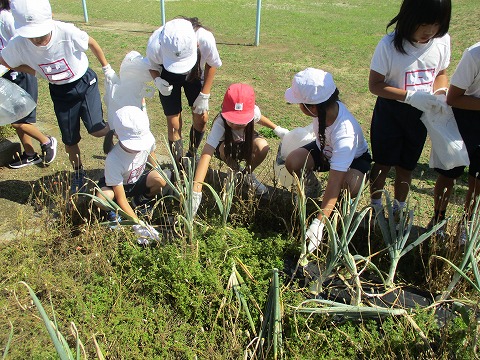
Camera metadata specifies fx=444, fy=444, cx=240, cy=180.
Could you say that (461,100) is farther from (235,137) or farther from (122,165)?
(122,165)

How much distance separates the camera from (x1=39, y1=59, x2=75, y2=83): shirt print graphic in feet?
9.27

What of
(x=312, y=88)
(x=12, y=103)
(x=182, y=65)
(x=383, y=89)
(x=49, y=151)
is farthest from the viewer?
(x=49, y=151)

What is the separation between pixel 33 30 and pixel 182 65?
888 mm

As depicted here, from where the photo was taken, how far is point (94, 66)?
20.1 feet

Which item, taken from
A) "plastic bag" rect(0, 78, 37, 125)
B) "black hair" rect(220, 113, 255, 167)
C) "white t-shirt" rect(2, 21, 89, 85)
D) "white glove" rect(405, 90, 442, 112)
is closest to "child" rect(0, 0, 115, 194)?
"white t-shirt" rect(2, 21, 89, 85)

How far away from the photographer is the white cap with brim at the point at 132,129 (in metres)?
2.41

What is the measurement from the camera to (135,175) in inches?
105

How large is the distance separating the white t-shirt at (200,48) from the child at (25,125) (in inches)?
42.3

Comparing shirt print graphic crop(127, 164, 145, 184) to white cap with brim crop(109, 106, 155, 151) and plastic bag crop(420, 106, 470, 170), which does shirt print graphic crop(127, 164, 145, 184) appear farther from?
plastic bag crop(420, 106, 470, 170)

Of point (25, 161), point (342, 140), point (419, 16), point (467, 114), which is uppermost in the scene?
point (419, 16)

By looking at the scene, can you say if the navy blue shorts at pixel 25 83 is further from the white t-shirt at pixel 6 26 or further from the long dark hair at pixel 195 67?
the long dark hair at pixel 195 67

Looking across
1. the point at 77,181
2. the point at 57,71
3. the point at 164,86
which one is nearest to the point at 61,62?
the point at 57,71

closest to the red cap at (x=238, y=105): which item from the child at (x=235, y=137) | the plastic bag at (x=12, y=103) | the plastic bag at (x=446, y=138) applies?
the child at (x=235, y=137)

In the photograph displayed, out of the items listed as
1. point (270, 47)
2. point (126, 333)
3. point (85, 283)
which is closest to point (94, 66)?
point (270, 47)
